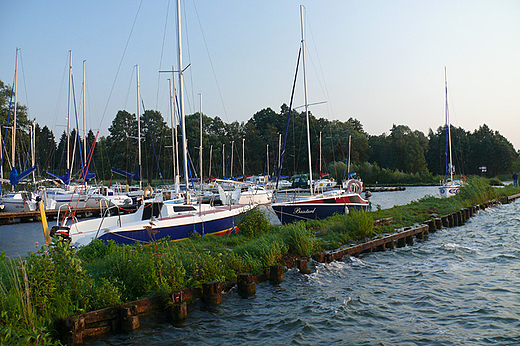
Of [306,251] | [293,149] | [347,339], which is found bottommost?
[347,339]

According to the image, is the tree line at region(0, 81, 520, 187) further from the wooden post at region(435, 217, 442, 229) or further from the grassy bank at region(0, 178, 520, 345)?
the grassy bank at region(0, 178, 520, 345)

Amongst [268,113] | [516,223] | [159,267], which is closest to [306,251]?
[159,267]

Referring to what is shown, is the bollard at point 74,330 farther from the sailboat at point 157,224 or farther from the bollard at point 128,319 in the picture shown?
the sailboat at point 157,224

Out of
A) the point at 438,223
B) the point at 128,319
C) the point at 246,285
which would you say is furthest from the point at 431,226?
the point at 128,319

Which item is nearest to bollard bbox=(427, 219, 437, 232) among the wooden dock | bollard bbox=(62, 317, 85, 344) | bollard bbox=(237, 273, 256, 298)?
bollard bbox=(237, 273, 256, 298)

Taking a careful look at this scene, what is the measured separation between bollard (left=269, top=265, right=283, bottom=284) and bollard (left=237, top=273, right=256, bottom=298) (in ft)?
3.72

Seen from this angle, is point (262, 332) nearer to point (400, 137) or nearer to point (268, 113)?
point (400, 137)

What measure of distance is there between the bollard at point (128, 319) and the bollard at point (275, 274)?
16.0ft

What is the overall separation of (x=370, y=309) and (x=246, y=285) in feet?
11.3

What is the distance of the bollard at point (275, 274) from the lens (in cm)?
1270

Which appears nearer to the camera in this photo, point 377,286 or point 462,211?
point 377,286

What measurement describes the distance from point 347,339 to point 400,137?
106 m

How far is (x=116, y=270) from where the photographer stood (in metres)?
10.5

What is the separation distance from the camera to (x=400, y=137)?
10775 centimetres
